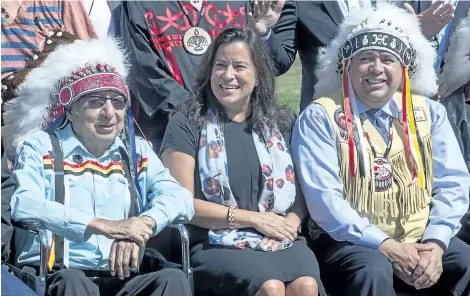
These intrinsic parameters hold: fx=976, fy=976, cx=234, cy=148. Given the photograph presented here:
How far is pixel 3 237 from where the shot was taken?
13.4 ft

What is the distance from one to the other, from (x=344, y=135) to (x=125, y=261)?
1.20 meters

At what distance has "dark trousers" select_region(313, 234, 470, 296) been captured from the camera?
Result: 409 centimetres

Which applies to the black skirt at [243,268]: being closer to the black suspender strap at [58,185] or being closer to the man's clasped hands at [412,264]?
the man's clasped hands at [412,264]

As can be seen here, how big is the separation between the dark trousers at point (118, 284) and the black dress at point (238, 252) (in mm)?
223

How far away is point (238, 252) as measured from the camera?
4125 mm

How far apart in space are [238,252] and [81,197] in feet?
2.30

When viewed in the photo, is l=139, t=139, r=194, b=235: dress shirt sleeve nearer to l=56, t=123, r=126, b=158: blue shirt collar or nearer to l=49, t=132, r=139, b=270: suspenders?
l=49, t=132, r=139, b=270: suspenders

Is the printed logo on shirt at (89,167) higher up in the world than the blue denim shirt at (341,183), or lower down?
higher up

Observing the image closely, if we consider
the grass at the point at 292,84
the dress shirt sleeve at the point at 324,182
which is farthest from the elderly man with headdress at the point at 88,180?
the grass at the point at 292,84

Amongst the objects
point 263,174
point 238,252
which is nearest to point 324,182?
point 263,174

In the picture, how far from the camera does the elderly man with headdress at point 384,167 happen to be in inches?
168

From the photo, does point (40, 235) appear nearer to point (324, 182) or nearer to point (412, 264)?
point (324, 182)

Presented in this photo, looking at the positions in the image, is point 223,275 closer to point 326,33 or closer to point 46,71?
point 46,71

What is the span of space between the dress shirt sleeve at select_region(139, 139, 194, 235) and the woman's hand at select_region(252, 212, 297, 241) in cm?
30
